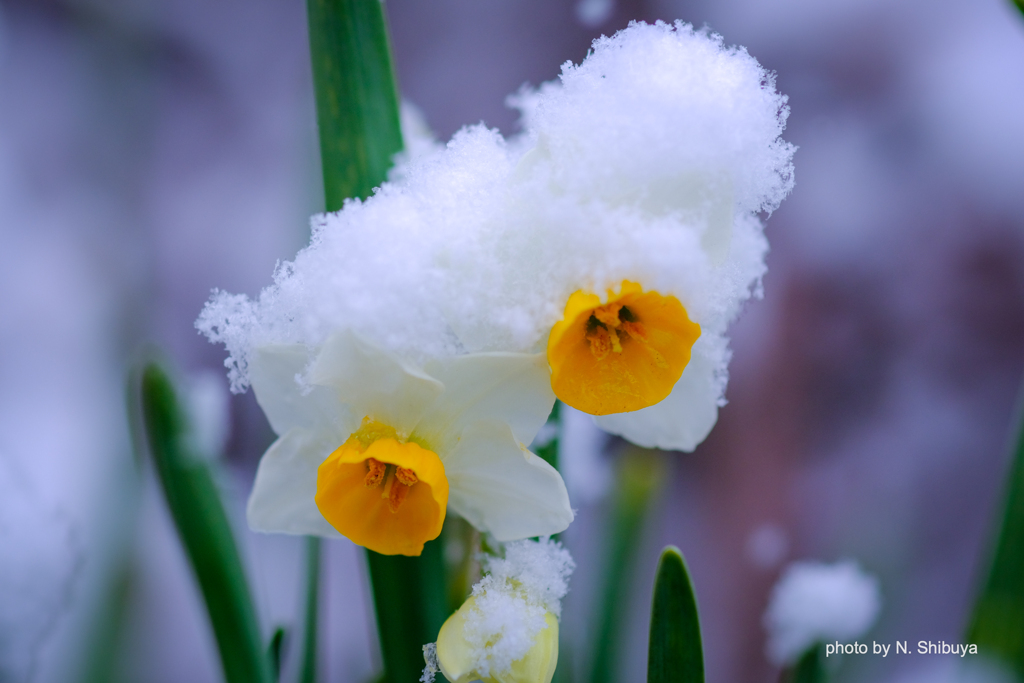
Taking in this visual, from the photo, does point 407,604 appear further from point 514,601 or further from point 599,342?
point 599,342

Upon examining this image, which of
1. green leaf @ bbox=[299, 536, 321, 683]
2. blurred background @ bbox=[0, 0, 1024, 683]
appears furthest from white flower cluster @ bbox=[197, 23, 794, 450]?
blurred background @ bbox=[0, 0, 1024, 683]

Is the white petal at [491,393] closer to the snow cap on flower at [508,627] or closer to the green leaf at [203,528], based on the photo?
the snow cap on flower at [508,627]

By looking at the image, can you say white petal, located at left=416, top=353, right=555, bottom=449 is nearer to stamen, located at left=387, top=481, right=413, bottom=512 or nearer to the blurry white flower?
stamen, located at left=387, top=481, right=413, bottom=512

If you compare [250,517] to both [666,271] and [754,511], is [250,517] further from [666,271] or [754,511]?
[754,511]

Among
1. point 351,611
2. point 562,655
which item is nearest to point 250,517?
point 562,655

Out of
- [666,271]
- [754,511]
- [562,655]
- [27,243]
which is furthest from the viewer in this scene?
[754,511]

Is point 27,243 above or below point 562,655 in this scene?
above

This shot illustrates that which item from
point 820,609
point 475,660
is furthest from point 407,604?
point 820,609
